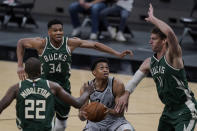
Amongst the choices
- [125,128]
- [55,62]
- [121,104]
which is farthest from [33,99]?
[55,62]

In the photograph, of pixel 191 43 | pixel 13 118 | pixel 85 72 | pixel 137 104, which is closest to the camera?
pixel 13 118

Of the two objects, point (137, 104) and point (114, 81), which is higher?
point (114, 81)

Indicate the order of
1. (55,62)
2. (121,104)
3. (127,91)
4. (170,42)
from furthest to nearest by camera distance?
(55,62) → (127,91) → (121,104) → (170,42)

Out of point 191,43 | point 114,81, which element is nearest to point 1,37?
point 191,43

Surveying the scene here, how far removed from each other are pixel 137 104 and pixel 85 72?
107 inches

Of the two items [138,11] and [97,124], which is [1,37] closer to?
[138,11]

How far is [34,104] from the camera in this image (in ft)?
19.2

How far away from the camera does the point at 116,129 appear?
7.22 metres

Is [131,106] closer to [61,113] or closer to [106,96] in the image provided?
[61,113]

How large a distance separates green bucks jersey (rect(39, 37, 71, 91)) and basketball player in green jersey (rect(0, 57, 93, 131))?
1900 millimetres

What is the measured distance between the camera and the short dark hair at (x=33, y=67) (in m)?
5.83

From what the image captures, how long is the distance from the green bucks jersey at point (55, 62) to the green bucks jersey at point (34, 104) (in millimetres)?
1916

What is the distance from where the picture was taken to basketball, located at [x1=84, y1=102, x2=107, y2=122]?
667 cm

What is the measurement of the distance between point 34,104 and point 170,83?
1.61 m
